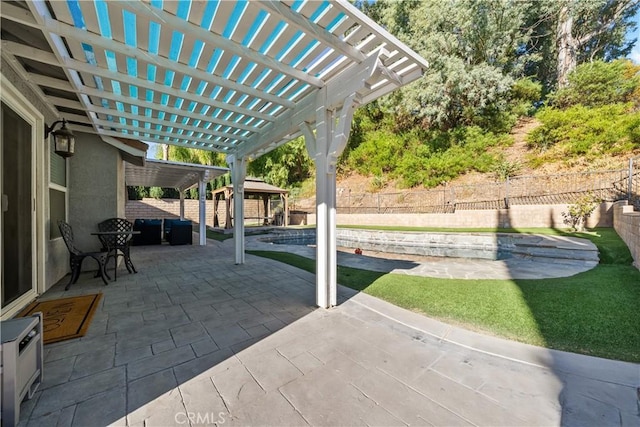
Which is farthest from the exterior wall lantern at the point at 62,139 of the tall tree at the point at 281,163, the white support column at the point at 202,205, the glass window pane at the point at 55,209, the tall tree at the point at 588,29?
the tall tree at the point at 588,29

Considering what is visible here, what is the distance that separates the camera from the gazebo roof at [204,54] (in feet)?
6.90

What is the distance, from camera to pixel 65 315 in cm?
285

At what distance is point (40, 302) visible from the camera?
3207 mm

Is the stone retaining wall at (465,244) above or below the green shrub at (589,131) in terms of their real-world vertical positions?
below

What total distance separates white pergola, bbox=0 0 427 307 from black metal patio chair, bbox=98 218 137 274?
209 cm

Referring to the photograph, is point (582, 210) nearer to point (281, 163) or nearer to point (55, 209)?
point (55, 209)

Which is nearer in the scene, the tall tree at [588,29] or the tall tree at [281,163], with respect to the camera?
the tall tree at [588,29]

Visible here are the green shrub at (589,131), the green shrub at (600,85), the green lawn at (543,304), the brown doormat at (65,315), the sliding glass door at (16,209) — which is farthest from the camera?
the green shrub at (600,85)

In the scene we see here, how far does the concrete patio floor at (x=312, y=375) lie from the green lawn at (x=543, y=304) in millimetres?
279

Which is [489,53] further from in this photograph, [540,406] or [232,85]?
[540,406]

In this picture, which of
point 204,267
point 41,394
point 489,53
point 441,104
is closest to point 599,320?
point 41,394

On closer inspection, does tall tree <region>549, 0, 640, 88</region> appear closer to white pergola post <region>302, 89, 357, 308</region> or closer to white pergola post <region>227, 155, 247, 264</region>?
white pergola post <region>302, 89, 357, 308</region>

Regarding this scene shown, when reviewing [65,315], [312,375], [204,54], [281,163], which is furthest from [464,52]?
[65,315]

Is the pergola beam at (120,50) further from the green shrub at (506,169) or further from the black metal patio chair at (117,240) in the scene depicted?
the green shrub at (506,169)
